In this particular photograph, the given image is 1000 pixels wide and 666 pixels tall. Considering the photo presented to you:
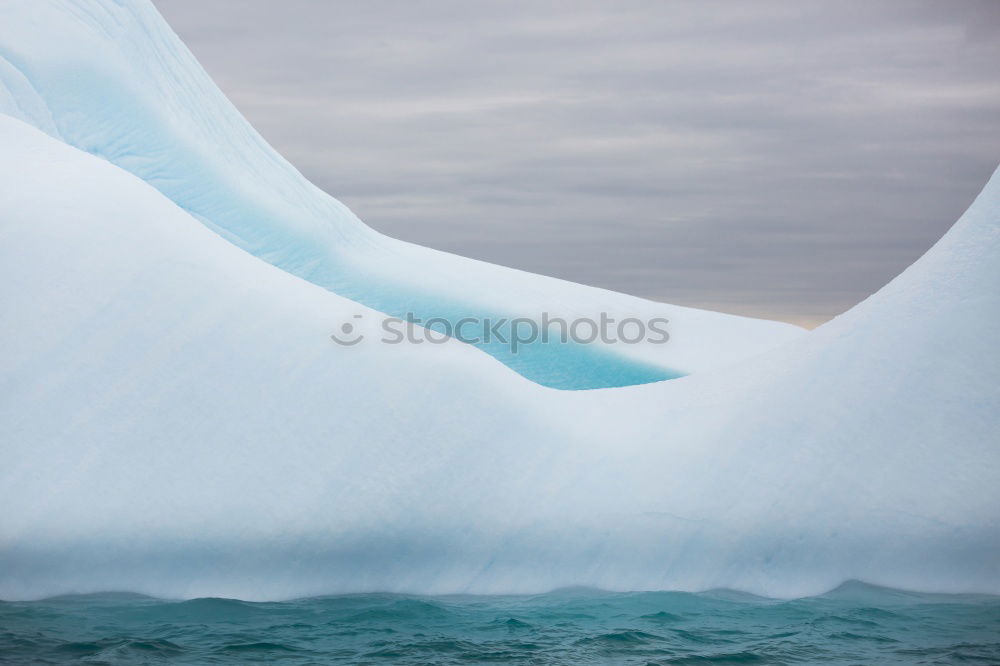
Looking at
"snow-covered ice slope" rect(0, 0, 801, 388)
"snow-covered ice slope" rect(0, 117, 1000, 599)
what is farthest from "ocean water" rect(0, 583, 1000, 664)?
"snow-covered ice slope" rect(0, 0, 801, 388)

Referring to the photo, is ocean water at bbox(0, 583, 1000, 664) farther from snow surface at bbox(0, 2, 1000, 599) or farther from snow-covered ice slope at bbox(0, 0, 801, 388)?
snow-covered ice slope at bbox(0, 0, 801, 388)

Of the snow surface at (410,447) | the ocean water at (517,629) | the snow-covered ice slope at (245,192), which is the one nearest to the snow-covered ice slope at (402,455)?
the snow surface at (410,447)

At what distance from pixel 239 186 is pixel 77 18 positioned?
1941 millimetres

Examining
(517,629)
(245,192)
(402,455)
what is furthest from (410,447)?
(245,192)

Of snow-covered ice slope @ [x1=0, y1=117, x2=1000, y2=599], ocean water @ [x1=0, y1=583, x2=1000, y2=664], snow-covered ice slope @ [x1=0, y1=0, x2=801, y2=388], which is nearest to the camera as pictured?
ocean water @ [x1=0, y1=583, x2=1000, y2=664]

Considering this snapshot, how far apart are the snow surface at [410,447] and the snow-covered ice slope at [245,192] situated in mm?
2852

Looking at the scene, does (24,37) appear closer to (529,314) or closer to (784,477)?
(529,314)

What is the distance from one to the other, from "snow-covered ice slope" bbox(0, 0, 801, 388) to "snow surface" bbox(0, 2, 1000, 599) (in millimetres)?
2852

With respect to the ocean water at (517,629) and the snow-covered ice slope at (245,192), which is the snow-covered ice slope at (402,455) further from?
the snow-covered ice slope at (245,192)

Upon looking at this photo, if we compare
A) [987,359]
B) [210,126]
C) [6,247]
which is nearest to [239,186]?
[210,126]

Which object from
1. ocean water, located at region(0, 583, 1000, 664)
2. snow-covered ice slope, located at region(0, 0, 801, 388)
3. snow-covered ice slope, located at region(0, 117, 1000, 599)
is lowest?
ocean water, located at region(0, 583, 1000, 664)

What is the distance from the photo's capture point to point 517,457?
5449 mm

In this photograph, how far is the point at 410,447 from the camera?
17.5 feet

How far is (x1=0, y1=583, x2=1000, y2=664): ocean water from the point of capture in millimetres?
4445
